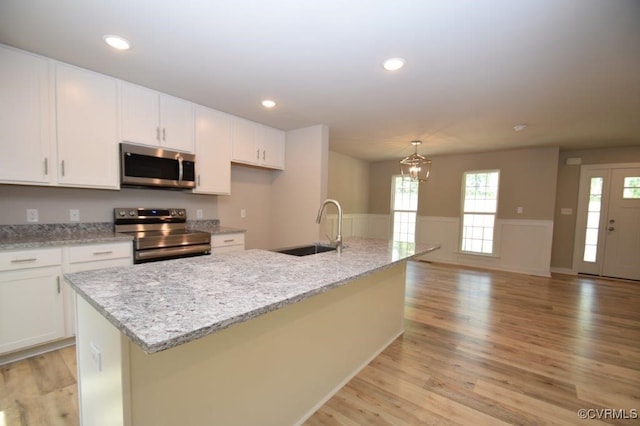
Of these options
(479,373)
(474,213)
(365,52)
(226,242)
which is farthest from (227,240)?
(474,213)

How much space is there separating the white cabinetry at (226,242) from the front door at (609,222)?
5.99 meters

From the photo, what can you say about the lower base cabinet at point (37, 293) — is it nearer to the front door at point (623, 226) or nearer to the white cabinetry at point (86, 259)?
the white cabinetry at point (86, 259)

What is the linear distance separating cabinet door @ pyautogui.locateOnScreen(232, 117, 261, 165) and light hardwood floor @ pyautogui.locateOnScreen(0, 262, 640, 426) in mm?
2537

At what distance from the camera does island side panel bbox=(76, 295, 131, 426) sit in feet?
3.10

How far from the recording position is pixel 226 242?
3305mm

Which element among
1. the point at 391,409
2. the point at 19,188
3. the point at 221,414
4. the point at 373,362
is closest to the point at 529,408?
the point at 391,409

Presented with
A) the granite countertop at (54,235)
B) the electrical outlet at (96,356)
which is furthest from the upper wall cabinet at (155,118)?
the electrical outlet at (96,356)

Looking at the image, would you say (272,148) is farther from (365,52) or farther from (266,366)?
(266,366)

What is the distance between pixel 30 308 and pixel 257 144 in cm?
275

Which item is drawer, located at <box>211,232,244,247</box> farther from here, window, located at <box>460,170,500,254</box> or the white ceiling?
window, located at <box>460,170,500,254</box>

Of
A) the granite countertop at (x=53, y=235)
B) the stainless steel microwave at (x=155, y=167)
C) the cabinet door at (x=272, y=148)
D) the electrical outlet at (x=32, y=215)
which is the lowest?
the granite countertop at (x=53, y=235)

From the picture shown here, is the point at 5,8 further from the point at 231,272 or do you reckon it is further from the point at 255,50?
the point at 231,272

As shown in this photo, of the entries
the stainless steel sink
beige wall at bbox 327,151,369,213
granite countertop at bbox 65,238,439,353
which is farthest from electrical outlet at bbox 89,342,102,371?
beige wall at bbox 327,151,369,213

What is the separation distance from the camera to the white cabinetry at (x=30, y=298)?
2.00 m
